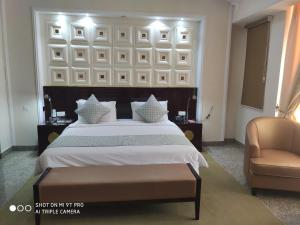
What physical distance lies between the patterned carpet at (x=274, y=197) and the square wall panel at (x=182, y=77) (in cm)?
160

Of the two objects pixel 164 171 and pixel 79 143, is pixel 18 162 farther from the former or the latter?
pixel 164 171

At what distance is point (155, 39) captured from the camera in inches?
183

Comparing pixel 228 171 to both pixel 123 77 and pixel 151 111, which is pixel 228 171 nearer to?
pixel 151 111

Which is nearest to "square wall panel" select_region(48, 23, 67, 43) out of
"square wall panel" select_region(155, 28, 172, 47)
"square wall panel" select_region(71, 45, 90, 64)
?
"square wall panel" select_region(71, 45, 90, 64)

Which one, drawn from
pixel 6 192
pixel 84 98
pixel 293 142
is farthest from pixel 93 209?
pixel 293 142

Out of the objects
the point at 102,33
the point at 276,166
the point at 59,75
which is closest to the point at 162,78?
the point at 102,33

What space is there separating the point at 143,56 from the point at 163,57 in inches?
16.4

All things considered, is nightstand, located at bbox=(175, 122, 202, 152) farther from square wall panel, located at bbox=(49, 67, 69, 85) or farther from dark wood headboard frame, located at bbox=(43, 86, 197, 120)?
square wall panel, located at bbox=(49, 67, 69, 85)

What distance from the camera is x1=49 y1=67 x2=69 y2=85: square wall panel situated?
4.53m

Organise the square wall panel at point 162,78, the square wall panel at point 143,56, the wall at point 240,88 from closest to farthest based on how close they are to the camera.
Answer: the wall at point 240,88, the square wall panel at point 143,56, the square wall panel at point 162,78

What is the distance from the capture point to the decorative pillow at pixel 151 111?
4129 mm

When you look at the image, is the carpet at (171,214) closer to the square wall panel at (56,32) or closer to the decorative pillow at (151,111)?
the decorative pillow at (151,111)

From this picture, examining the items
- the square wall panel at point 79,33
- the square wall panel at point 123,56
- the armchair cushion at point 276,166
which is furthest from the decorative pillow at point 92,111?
the armchair cushion at point 276,166

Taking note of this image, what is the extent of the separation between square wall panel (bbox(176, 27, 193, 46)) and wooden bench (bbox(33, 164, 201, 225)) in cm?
301
